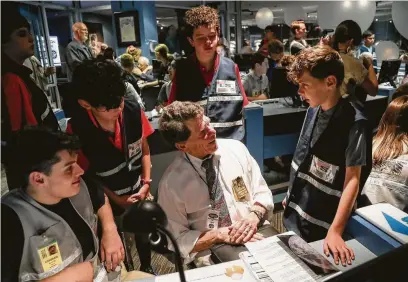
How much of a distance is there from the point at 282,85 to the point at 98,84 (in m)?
2.40

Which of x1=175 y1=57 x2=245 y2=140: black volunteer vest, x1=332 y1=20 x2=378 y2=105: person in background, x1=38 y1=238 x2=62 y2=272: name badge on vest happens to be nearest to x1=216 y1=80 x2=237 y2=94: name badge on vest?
x1=175 y1=57 x2=245 y2=140: black volunteer vest

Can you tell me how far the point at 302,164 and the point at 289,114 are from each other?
1.84 m

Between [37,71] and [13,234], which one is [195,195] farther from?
[37,71]

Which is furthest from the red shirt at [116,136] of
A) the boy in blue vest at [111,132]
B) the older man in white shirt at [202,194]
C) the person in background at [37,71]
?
A: the person in background at [37,71]

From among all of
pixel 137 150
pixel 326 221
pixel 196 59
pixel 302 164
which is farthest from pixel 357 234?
pixel 196 59

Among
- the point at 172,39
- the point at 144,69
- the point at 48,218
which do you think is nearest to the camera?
the point at 48,218

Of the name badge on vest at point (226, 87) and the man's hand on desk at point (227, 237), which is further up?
the name badge on vest at point (226, 87)

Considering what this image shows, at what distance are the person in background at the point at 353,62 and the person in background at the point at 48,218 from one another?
7.57 ft

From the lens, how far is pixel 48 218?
3.72 ft

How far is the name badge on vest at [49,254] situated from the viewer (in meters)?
1.08

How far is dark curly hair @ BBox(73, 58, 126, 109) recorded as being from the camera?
1.53 meters

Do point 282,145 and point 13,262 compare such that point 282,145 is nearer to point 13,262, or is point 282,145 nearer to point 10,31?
point 10,31

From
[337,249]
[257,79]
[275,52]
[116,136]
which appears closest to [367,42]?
[275,52]

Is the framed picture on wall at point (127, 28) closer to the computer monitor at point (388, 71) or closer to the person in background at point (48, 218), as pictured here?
the computer monitor at point (388, 71)
